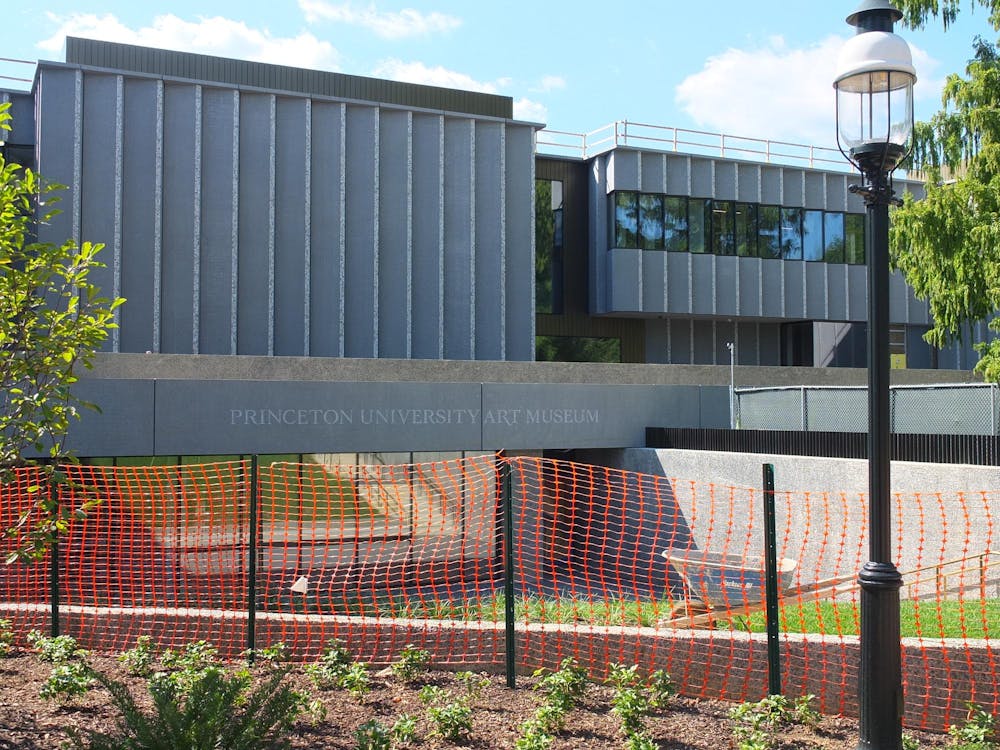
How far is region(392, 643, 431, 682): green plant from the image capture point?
23.2ft

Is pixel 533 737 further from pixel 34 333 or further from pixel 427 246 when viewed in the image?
pixel 427 246

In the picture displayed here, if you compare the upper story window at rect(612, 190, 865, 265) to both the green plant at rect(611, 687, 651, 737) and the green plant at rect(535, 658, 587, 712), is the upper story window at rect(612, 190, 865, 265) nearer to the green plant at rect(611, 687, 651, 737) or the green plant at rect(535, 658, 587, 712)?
the green plant at rect(535, 658, 587, 712)

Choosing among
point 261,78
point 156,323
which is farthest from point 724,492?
point 261,78

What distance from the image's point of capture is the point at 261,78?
28.0m

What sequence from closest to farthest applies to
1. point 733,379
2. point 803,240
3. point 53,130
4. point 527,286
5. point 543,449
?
point 543,449
point 733,379
point 53,130
point 527,286
point 803,240

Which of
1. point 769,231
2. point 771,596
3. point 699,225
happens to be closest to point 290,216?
point 699,225

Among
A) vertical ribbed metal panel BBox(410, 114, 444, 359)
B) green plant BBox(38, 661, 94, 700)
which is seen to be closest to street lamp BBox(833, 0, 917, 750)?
green plant BBox(38, 661, 94, 700)

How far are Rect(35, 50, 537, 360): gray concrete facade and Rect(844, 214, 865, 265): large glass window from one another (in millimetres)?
12358

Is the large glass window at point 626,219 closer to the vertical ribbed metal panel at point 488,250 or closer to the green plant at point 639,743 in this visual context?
the vertical ribbed metal panel at point 488,250

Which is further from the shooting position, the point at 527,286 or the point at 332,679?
the point at 527,286

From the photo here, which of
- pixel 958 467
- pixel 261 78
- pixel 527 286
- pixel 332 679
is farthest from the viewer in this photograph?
pixel 527 286

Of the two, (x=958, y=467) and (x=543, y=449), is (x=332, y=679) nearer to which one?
(x=958, y=467)

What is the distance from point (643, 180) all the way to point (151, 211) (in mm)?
15093

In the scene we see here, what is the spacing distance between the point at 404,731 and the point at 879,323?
11.6 feet
